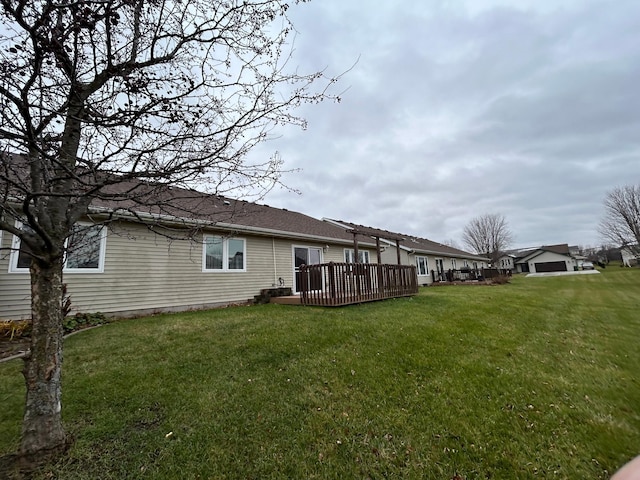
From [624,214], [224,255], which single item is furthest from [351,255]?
[624,214]

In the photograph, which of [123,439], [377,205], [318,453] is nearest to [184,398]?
[123,439]

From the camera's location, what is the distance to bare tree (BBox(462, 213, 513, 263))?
43656 mm

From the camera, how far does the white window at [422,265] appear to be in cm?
2273

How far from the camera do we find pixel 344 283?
914 centimetres

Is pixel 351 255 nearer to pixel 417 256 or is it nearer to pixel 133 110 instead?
pixel 417 256

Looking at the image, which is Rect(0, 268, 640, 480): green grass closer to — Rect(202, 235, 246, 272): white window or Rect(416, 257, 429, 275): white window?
Rect(202, 235, 246, 272): white window

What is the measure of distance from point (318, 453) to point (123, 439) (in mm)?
1940

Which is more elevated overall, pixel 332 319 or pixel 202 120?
pixel 202 120

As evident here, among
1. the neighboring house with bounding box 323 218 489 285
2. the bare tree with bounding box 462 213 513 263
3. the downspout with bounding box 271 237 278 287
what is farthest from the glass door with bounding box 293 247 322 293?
the bare tree with bounding box 462 213 513 263

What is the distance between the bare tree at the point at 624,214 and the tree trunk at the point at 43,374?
4002cm

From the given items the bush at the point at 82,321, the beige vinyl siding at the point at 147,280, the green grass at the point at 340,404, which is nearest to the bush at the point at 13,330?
the bush at the point at 82,321

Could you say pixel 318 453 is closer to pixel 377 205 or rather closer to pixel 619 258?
pixel 377 205

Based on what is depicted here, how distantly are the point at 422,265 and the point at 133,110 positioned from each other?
23.3m

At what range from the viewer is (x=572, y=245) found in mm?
89188
